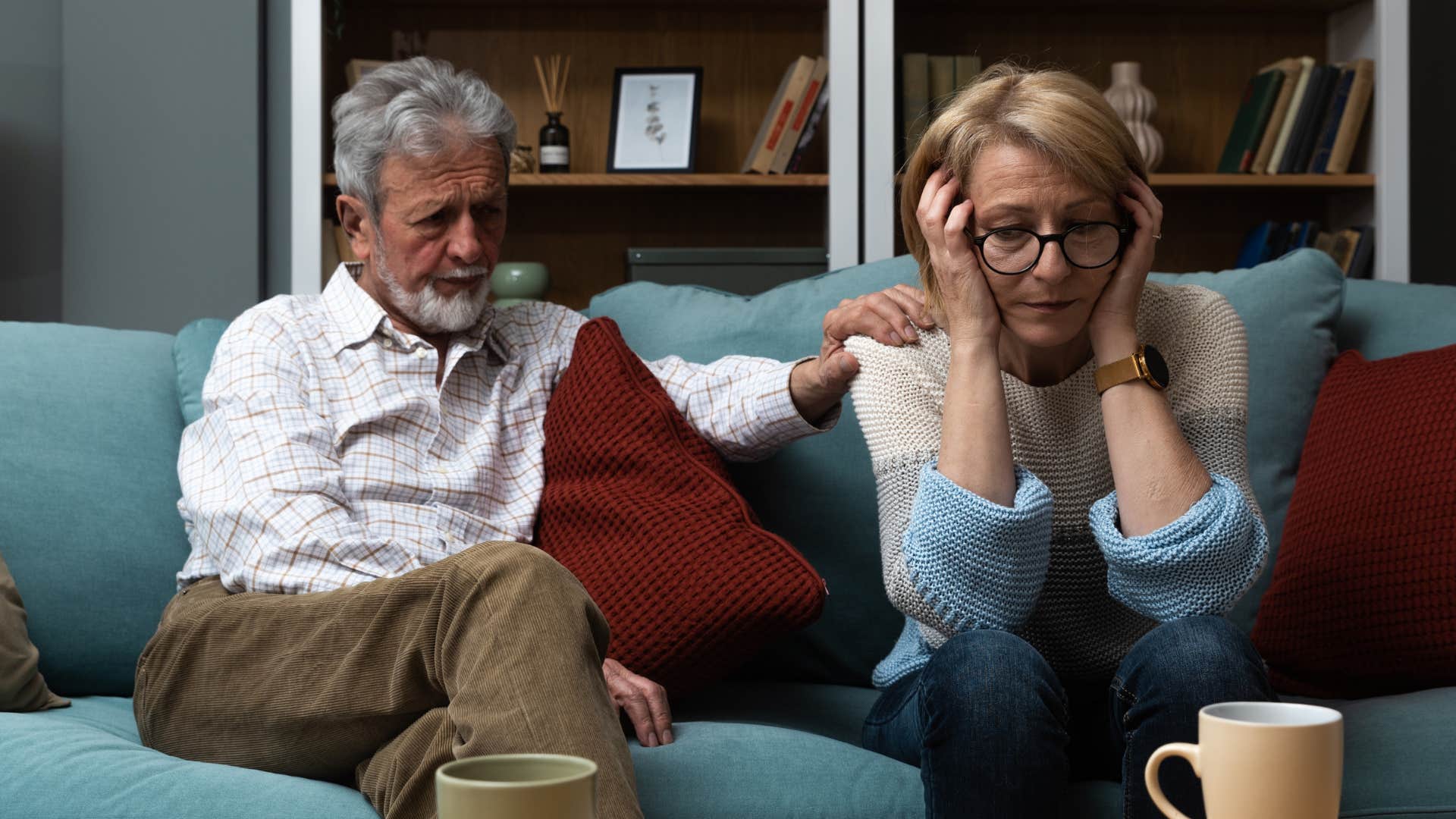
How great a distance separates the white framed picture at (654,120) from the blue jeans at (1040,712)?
1.83 metres

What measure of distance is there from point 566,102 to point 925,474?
1962 millimetres

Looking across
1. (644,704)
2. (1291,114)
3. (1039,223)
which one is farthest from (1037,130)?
(1291,114)

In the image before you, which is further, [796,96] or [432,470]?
[796,96]

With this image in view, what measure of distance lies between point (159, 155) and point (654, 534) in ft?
5.90

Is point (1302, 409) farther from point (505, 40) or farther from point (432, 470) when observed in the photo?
Answer: point (505, 40)

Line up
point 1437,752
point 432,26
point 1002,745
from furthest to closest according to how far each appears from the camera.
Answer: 1. point 432,26
2. point 1437,752
3. point 1002,745

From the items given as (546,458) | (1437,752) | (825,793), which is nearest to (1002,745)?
(825,793)

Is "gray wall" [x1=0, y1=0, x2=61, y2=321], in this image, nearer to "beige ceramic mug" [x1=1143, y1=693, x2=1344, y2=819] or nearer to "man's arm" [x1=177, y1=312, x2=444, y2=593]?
"man's arm" [x1=177, y1=312, x2=444, y2=593]

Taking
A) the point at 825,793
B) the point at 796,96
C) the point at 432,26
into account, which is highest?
the point at 432,26

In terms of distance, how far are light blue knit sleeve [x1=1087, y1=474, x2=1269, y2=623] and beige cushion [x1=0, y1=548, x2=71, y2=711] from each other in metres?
1.15

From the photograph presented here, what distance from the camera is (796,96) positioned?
280 centimetres

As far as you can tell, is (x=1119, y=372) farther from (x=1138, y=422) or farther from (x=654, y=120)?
(x=654, y=120)

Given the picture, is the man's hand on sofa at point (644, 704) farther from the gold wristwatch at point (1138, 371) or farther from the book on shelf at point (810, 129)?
the book on shelf at point (810, 129)

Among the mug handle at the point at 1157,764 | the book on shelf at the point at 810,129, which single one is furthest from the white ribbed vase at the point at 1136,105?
the mug handle at the point at 1157,764
